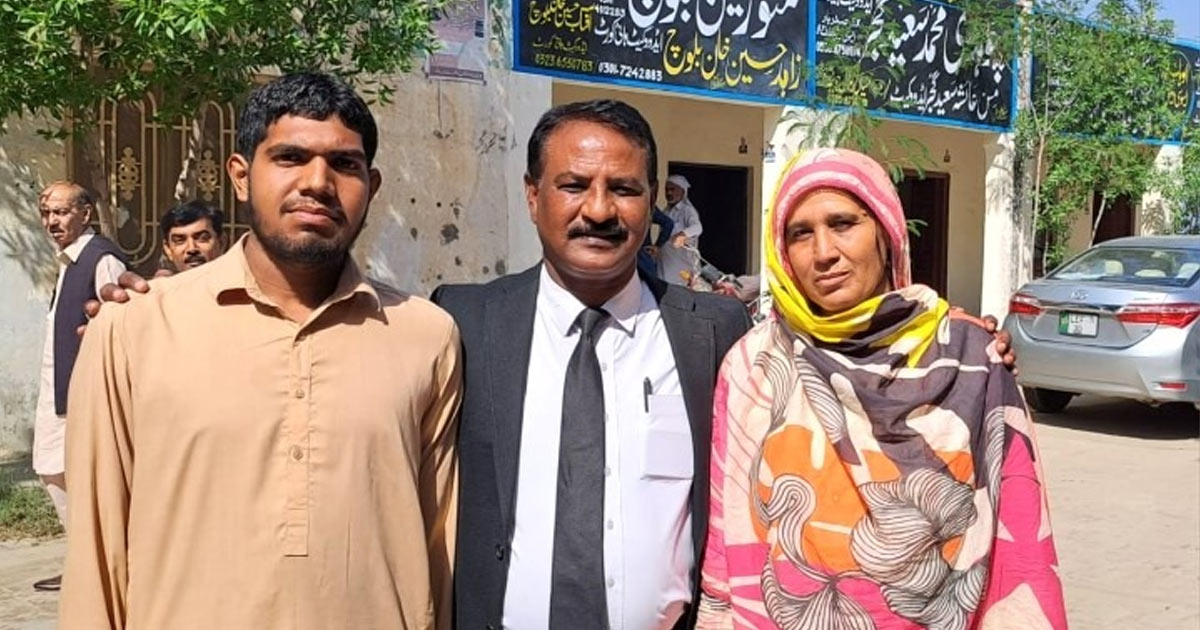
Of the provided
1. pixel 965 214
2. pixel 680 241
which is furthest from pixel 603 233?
pixel 965 214

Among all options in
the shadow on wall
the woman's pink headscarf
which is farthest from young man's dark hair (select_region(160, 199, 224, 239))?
the woman's pink headscarf

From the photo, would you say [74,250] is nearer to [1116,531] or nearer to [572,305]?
[572,305]

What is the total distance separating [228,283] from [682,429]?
2.80 feet

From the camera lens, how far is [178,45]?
15.7 feet

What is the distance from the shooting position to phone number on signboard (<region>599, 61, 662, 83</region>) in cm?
931

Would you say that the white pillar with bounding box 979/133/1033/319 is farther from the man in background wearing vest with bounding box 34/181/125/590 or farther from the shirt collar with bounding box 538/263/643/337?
the shirt collar with bounding box 538/263/643/337

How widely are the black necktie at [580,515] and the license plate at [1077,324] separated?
7539mm

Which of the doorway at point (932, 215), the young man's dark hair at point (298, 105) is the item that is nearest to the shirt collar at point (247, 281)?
the young man's dark hair at point (298, 105)

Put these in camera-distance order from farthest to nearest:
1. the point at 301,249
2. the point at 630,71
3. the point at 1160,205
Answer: the point at 1160,205, the point at 630,71, the point at 301,249

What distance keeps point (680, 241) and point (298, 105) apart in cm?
733

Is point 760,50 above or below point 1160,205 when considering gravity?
above

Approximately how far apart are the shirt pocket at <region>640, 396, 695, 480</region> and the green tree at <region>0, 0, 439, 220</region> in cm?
284

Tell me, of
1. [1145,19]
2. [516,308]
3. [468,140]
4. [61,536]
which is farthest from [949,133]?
[516,308]

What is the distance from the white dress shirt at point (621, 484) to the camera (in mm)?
2164
